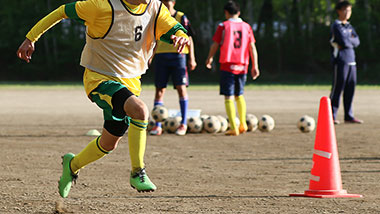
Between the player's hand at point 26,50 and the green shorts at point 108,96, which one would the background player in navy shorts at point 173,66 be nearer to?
the green shorts at point 108,96


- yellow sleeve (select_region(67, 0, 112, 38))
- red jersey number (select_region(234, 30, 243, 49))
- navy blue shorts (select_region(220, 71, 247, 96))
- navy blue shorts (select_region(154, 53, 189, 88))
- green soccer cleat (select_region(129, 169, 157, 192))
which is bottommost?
navy blue shorts (select_region(220, 71, 247, 96))

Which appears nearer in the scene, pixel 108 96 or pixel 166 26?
pixel 108 96

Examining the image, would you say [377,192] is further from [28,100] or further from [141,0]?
[28,100]

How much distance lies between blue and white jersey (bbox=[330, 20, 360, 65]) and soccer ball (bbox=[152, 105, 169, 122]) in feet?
12.4

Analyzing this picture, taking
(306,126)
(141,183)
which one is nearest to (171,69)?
(306,126)

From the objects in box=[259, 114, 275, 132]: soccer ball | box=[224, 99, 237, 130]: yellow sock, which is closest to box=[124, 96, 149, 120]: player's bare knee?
box=[224, 99, 237, 130]: yellow sock

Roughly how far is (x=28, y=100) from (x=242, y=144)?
37.8ft

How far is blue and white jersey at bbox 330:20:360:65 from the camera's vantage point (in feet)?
45.0

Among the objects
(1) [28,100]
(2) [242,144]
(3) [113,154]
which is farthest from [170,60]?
(1) [28,100]

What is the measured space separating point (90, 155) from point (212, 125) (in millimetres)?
6327

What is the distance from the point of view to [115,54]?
6059 mm

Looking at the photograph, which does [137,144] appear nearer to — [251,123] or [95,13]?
[95,13]

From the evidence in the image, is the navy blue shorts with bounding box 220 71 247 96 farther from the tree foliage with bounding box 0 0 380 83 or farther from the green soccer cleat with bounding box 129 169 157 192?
the tree foliage with bounding box 0 0 380 83

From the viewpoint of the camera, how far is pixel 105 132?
6.07 metres
